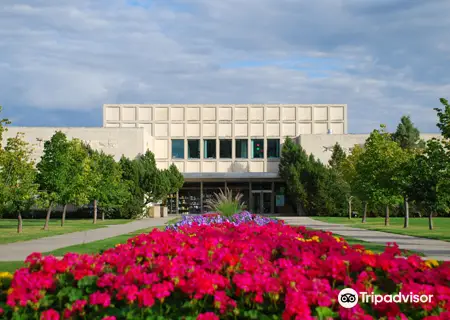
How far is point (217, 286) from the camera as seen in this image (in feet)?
19.8

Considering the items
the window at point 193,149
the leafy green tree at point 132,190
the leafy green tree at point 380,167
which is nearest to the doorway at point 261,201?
the window at point 193,149

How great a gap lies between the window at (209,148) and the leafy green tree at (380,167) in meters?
27.5

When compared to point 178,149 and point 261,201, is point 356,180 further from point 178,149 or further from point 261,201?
point 178,149

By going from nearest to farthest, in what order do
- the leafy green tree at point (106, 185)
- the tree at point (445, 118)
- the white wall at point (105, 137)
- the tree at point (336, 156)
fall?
the tree at point (445, 118), the leafy green tree at point (106, 185), the white wall at point (105, 137), the tree at point (336, 156)

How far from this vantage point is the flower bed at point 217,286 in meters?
5.61

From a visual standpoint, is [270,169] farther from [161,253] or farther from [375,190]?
[161,253]

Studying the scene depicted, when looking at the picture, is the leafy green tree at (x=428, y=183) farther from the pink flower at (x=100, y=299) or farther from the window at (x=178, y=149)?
the window at (x=178, y=149)

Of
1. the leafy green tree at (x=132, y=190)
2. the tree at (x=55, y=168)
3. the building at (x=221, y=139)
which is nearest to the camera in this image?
the tree at (x=55, y=168)

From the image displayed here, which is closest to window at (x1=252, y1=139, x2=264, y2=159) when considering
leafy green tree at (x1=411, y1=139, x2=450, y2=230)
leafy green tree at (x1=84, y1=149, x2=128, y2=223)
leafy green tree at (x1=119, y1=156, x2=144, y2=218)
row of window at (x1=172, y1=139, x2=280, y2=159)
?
row of window at (x1=172, y1=139, x2=280, y2=159)

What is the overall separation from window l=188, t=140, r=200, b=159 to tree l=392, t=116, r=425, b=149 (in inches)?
729

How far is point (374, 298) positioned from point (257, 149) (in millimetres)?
58185

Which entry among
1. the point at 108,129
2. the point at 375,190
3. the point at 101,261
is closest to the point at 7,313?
the point at 101,261

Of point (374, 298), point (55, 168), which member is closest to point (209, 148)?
point (55, 168)

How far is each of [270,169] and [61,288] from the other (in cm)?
5777
